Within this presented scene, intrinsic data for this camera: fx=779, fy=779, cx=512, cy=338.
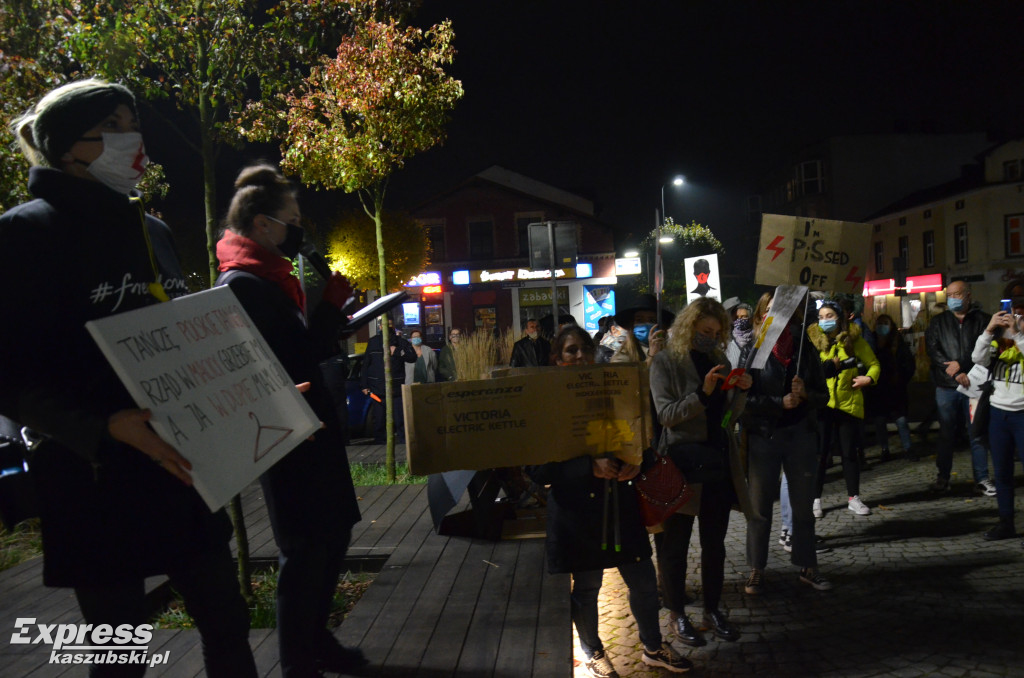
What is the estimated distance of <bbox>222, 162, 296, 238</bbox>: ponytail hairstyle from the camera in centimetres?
306

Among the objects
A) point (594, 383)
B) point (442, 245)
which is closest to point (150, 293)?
point (594, 383)

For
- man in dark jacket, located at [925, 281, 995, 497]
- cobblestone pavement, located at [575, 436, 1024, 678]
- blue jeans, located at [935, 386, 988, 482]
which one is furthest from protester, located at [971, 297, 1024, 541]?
blue jeans, located at [935, 386, 988, 482]

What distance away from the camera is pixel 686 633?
14.9 feet

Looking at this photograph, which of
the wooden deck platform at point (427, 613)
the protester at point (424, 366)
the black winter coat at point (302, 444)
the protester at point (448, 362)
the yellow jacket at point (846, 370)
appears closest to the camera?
the black winter coat at point (302, 444)

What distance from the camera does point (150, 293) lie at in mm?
2264

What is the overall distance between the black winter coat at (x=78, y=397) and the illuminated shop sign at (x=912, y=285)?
3732 centimetres

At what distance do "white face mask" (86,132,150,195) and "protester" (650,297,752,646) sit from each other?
3157mm

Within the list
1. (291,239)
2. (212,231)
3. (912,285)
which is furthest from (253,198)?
(912,285)

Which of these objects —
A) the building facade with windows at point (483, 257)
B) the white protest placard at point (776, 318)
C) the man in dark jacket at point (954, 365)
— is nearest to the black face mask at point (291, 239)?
the white protest placard at point (776, 318)

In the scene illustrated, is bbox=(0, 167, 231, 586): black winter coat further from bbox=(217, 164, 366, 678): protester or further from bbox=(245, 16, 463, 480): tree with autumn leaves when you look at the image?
bbox=(245, 16, 463, 480): tree with autumn leaves

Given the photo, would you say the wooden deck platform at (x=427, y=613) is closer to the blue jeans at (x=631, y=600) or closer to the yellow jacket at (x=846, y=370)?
the blue jeans at (x=631, y=600)

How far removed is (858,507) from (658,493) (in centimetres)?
435

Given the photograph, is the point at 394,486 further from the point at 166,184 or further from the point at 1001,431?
the point at 1001,431

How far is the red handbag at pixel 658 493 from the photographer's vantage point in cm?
407
